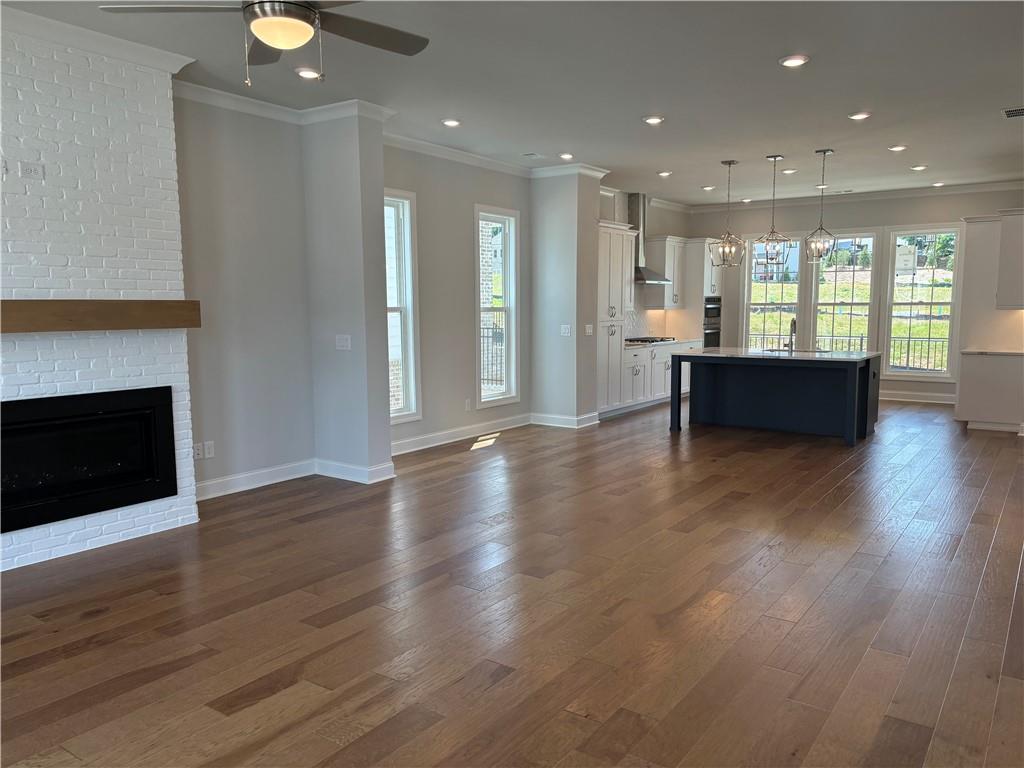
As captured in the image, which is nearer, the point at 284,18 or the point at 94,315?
the point at 284,18

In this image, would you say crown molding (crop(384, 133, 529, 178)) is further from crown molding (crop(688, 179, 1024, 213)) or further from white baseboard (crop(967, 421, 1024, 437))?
white baseboard (crop(967, 421, 1024, 437))

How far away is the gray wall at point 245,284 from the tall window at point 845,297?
7544mm

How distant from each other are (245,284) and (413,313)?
1.68m

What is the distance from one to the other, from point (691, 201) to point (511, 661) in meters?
9.01

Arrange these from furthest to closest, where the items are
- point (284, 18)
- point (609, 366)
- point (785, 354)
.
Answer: point (609, 366) < point (785, 354) < point (284, 18)

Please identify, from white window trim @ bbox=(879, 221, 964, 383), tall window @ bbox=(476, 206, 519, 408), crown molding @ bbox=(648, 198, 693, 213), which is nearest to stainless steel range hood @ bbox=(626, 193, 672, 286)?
crown molding @ bbox=(648, 198, 693, 213)

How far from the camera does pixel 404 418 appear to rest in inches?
259

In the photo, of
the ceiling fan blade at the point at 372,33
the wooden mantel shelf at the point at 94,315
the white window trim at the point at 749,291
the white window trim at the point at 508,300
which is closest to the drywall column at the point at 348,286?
the wooden mantel shelf at the point at 94,315

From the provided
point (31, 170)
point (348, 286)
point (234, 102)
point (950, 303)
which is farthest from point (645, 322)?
point (31, 170)

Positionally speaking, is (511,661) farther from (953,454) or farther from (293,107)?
(953,454)

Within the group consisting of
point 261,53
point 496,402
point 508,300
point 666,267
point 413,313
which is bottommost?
point 496,402

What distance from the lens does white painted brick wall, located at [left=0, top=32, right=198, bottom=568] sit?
3736mm

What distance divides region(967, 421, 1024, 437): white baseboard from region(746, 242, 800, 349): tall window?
2.94 m

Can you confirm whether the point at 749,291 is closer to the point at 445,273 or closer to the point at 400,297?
the point at 445,273
